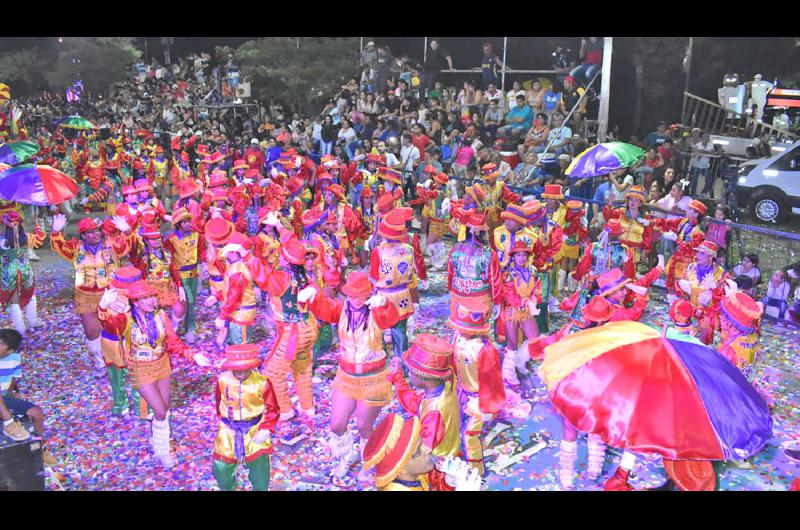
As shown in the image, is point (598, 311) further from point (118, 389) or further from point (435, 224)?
point (435, 224)

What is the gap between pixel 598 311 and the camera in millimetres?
5809

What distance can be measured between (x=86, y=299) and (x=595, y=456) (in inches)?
223

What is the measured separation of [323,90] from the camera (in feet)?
76.4

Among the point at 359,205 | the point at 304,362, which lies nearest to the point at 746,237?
the point at 359,205

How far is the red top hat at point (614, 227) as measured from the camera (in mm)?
8172

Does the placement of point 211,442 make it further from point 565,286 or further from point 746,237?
point 746,237

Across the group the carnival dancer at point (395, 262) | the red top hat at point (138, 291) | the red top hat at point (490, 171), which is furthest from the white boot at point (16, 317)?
the red top hat at point (490, 171)

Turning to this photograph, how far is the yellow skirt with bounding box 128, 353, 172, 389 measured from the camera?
5984mm

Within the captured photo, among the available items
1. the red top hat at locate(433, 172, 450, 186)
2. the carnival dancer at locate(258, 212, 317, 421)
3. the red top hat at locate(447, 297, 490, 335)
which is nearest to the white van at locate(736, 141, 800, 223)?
the red top hat at locate(433, 172, 450, 186)

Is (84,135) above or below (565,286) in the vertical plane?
above

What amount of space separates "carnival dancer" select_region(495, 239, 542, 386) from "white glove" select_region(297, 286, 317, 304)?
2.22m

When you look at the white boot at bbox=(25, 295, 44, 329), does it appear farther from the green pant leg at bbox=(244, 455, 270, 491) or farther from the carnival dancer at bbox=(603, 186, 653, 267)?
the carnival dancer at bbox=(603, 186, 653, 267)

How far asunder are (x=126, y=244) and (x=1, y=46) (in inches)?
981

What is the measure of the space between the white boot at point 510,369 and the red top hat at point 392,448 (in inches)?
160
